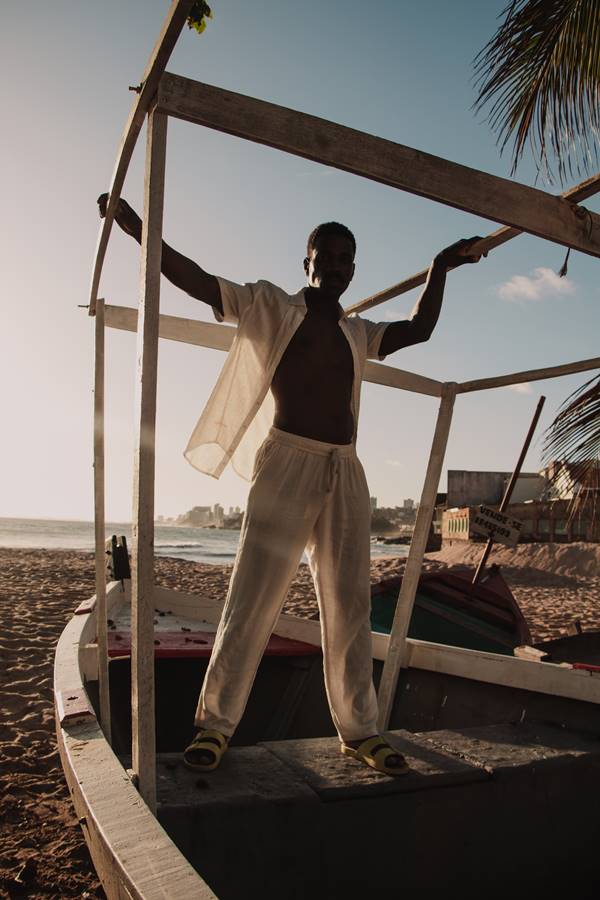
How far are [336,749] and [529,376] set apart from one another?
183 cm

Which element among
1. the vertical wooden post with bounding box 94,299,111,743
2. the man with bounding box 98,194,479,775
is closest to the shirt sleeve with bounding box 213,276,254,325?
the man with bounding box 98,194,479,775

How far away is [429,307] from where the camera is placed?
89.5 inches

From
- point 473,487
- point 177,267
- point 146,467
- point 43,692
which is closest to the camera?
point 146,467

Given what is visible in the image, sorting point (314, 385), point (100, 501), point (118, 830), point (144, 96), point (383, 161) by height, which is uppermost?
point (144, 96)

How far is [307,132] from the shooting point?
151 centimetres

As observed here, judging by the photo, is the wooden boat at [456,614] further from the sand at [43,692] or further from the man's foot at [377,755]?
the man's foot at [377,755]

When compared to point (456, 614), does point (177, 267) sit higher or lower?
higher

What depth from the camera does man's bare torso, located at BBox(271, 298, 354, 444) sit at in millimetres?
2266

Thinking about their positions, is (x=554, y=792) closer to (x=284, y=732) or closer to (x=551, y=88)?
(x=284, y=732)

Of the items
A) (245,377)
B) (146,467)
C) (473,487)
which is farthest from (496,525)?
(473,487)

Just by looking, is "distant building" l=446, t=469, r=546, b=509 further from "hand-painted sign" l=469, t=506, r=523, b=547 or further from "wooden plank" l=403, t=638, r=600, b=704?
"wooden plank" l=403, t=638, r=600, b=704

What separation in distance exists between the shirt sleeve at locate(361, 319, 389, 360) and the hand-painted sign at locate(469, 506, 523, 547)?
4.63 meters

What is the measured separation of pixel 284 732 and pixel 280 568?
1777 millimetres

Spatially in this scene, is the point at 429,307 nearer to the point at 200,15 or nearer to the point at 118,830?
the point at 200,15
